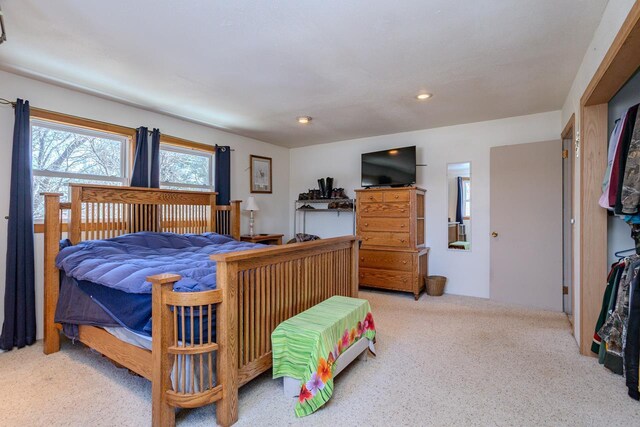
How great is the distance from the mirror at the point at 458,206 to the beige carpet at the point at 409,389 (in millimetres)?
1709

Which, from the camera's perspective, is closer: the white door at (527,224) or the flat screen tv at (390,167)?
the white door at (527,224)

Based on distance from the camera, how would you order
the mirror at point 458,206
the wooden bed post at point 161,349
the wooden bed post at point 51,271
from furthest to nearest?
the mirror at point 458,206 → the wooden bed post at point 51,271 → the wooden bed post at point 161,349

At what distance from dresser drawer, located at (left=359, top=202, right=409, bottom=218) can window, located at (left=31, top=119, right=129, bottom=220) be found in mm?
2990

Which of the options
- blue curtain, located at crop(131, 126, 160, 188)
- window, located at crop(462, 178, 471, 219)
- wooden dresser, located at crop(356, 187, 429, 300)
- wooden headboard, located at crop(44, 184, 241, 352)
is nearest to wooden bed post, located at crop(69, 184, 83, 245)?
wooden headboard, located at crop(44, 184, 241, 352)

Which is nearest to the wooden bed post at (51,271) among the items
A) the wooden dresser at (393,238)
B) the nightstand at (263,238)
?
the nightstand at (263,238)

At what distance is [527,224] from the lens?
3.89 meters

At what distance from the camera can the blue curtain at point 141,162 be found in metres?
3.55

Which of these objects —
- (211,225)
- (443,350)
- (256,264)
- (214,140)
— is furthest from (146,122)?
(443,350)

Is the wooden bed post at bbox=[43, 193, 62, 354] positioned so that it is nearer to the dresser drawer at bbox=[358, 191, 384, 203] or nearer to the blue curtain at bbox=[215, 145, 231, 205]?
the blue curtain at bbox=[215, 145, 231, 205]

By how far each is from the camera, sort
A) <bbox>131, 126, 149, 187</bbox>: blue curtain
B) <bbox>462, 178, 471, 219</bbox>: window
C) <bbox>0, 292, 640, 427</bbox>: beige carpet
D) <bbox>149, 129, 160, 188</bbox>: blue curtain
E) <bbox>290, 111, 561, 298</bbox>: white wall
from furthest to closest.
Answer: <bbox>462, 178, 471, 219</bbox>: window → <bbox>290, 111, 561, 298</bbox>: white wall → <bbox>149, 129, 160, 188</bbox>: blue curtain → <bbox>131, 126, 149, 187</bbox>: blue curtain → <bbox>0, 292, 640, 427</bbox>: beige carpet

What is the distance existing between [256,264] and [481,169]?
3.51 m

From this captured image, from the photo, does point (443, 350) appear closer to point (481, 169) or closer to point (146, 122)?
point (481, 169)

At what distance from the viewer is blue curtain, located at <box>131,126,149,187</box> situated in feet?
11.6

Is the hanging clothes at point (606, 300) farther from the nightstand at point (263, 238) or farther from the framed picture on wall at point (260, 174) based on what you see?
the framed picture on wall at point (260, 174)
